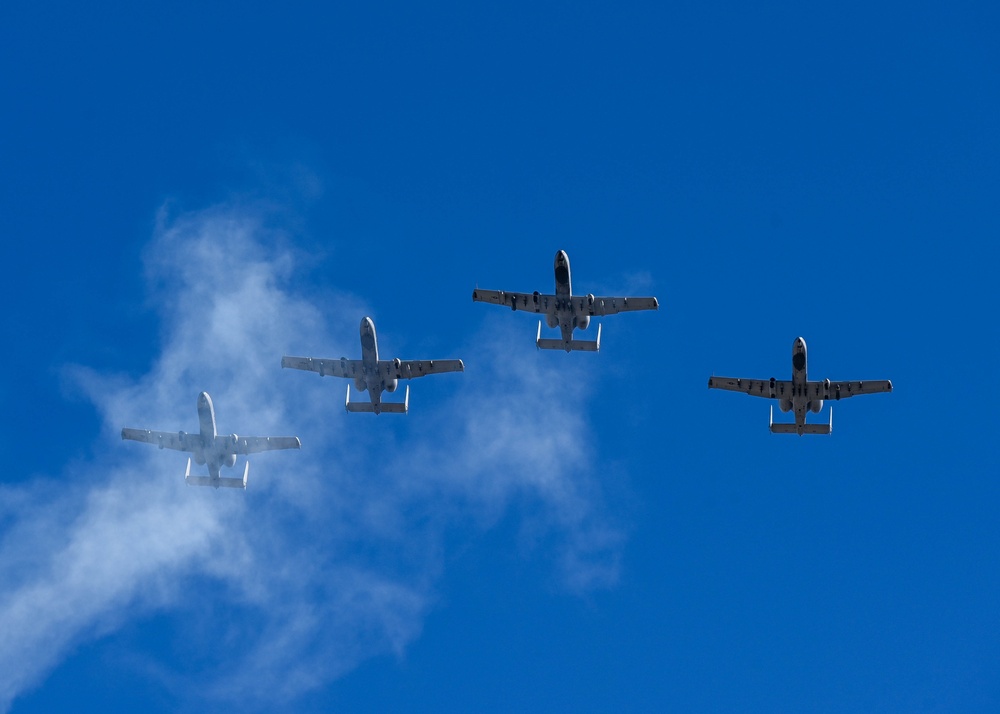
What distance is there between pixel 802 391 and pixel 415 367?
120 ft

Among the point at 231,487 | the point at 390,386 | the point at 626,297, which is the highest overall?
the point at 626,297

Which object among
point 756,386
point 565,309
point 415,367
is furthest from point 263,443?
Result: point 756,386

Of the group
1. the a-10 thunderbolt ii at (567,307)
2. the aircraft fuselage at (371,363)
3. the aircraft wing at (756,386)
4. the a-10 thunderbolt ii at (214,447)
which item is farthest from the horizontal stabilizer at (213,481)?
the aircraft wing at (756,386)

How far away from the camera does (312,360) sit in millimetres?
138875

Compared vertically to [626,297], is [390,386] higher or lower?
lower

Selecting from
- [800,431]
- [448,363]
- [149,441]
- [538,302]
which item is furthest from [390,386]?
[800,431]

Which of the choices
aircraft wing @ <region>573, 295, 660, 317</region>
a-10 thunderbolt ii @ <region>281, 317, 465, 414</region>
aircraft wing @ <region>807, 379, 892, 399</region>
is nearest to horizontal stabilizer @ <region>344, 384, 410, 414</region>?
a-10 thunderbolt ii @ <region>281, 317, 465, 414</region>

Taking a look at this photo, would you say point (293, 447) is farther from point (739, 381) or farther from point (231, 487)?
point (739, 381)

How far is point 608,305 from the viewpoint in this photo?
435ft

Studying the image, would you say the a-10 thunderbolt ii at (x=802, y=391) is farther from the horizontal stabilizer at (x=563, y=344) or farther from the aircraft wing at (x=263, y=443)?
the aircraft wing at (x=263, y=443)

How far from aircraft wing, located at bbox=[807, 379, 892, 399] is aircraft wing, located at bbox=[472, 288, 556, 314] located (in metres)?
24.8

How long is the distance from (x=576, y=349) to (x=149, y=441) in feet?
148

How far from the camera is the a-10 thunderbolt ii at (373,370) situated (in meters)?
132

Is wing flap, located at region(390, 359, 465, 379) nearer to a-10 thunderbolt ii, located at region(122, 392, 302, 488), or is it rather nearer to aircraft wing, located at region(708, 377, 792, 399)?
a-10 thunderbolt ii, located at region(122, 392, 302, 488)
